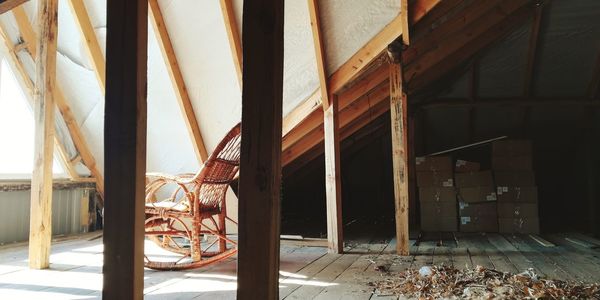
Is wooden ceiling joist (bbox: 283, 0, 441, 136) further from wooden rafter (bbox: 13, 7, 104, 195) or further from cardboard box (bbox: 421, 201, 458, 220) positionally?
cardboard box (bbox: 421, 201, 458, 220)

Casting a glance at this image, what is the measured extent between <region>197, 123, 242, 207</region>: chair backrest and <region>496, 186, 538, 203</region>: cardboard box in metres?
3.89

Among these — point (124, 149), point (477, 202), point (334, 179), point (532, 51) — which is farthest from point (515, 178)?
point (124, 149)

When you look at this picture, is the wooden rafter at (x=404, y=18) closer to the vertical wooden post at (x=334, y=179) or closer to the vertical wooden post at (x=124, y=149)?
the vertical wooden post at (x=334, y=179)

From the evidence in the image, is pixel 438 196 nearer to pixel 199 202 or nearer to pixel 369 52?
pixel 369 52

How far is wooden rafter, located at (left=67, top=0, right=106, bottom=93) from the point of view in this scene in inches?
158

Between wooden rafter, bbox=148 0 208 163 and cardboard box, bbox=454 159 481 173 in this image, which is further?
cardboard box, bbox=454 159 481 173

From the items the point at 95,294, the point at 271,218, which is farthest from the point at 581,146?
the point at 271,218

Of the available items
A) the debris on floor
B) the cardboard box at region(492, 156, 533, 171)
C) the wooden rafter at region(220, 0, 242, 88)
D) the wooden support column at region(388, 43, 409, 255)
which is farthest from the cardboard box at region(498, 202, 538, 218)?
the wooden rafter at region(220, 0, 242, 88)

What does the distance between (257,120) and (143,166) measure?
267 mm

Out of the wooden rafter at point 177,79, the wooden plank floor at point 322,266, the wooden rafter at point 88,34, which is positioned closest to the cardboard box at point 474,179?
the wooden plank floor at point 322,266

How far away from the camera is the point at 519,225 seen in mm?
5660

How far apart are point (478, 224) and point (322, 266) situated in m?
3.19

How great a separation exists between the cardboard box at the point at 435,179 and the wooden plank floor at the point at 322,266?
1.03 m

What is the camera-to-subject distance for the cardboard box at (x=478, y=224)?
229 inches
